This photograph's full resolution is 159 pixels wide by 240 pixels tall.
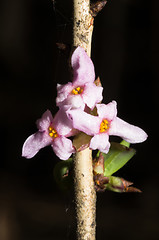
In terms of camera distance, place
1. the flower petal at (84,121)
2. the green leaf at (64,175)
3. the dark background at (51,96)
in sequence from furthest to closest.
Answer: the dark background at (51,96) → the green leaf at (64,175) → the flower petal at (84,121)

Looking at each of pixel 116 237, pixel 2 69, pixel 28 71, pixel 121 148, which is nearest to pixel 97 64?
pixel 28 71

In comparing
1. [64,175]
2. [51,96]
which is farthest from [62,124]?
[51,96]

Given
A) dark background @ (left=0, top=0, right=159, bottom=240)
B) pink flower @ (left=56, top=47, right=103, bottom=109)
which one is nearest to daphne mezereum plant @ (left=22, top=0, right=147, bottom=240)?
pink flower @ (left=56, top=47, right=103, bottom=109)

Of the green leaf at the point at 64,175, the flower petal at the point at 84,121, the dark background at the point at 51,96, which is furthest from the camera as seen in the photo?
the dark background at the point at 51,96

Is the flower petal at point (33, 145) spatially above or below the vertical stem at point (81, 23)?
below

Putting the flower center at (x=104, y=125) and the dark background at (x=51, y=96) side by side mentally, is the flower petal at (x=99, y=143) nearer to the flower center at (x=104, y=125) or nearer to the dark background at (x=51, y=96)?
the flower center at (x=104, y=125)

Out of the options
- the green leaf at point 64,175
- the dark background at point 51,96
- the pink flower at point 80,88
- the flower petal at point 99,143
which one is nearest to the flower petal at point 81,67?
the pink flower at point 80,88

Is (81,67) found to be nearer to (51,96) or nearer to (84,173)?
(84,173)

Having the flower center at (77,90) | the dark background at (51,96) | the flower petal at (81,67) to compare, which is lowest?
the dark background at (51,96)
